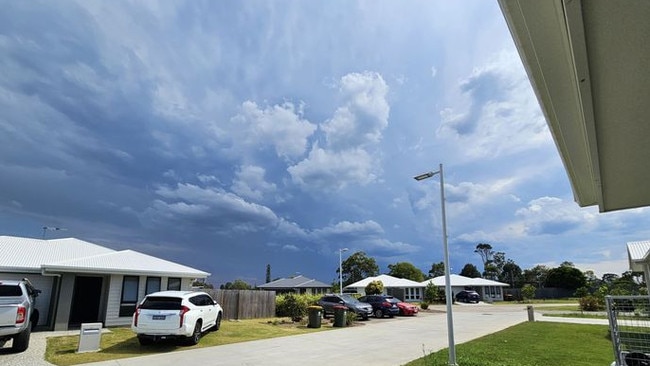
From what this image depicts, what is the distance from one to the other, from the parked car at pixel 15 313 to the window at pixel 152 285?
345 inches

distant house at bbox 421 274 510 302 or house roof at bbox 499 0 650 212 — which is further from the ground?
house roof at bbox 499 0 650 212

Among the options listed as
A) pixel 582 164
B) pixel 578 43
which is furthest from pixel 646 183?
pixel 578 43

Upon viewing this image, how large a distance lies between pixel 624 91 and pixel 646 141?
139 cm

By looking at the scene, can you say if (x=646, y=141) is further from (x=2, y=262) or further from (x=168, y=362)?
(x=2, y=262)

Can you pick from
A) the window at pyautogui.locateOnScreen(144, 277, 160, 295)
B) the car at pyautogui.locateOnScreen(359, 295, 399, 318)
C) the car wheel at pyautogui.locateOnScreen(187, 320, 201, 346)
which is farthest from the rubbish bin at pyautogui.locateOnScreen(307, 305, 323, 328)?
the car at pyautogui.locateOnScreen(359, 295, 399, 318)

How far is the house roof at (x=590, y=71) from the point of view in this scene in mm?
1989

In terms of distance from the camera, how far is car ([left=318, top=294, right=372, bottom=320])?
26.5 m

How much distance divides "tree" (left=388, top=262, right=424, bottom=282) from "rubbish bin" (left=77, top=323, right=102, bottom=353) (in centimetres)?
6600

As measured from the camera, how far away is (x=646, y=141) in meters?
3.78

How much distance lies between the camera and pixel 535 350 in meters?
12.6

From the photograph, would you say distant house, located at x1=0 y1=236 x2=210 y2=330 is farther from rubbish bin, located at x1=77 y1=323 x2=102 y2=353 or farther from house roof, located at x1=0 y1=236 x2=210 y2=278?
rubbish bin, located at x1=77 y1=323 x2=102 y2=353

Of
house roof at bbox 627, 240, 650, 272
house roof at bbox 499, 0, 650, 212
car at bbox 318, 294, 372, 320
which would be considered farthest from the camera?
car at bbox 318, 294, 372, 320

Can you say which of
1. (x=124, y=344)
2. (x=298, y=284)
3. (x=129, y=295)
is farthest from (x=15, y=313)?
(x=298, y=284)

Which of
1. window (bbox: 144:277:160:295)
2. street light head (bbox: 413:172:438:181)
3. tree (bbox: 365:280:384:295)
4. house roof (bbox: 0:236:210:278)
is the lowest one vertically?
tree (bbox: 365:280:384:295)
